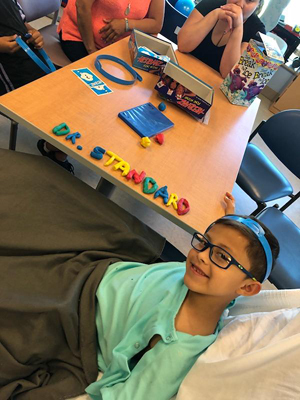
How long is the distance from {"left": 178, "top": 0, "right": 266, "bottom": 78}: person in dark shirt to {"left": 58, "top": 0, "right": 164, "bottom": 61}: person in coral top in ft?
0.80

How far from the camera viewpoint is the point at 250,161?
1.73 meters

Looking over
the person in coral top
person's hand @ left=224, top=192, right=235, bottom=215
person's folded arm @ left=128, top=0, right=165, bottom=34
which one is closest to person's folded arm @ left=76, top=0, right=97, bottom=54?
the person in coral top

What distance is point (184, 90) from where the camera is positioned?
1.17 meters

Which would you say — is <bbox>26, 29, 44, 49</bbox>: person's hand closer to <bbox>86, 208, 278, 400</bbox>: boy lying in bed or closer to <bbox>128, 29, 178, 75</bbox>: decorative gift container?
<bbox>128, 29, 178, 75</bbox>: decorative gift container

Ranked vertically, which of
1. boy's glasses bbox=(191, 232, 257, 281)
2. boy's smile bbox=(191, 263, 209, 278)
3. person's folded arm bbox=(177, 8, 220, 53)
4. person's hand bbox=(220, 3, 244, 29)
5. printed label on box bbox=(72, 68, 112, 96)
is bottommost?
printed label on box bbox=(72, 68, 112, 96)

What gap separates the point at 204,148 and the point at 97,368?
84 cm

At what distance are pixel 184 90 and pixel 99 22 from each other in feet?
2.46

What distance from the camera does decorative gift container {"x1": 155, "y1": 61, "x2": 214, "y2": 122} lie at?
1168mm

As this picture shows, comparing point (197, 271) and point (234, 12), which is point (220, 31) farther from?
point (197, 271)

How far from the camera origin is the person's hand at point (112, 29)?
1.50 metres

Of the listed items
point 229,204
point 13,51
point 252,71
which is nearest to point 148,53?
point 252,71

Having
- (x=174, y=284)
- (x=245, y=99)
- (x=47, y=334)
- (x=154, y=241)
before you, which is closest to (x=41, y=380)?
(x=47, y=334)

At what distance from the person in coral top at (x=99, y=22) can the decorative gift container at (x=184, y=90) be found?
565 millimetres

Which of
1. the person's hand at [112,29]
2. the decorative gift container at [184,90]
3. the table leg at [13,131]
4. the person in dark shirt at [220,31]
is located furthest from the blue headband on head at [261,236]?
the person's hand at [112,29]
